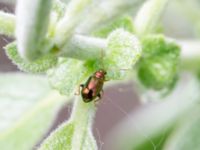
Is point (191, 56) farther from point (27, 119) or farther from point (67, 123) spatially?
point (67, 123)

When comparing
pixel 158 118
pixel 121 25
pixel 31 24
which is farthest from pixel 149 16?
pixel 158 118

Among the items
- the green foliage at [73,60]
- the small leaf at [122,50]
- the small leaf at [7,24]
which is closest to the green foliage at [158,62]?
the green foliage at [73,60]

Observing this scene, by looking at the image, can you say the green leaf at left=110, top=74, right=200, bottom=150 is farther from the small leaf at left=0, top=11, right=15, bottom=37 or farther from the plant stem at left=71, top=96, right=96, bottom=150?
the small leaf at left=0, top=11, right=15, bottom=37

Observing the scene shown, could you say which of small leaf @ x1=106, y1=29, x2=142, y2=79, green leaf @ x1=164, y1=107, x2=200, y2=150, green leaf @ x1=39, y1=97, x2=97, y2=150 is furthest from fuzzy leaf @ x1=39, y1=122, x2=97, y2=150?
green leaf @ x1=164, y1=107, x2=200, y2=150

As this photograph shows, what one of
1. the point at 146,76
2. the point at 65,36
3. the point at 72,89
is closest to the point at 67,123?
the point at 72,89

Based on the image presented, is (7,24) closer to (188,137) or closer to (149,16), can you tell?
(149,16)

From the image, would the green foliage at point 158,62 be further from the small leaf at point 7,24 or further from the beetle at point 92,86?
the small leaf at point 7,24
